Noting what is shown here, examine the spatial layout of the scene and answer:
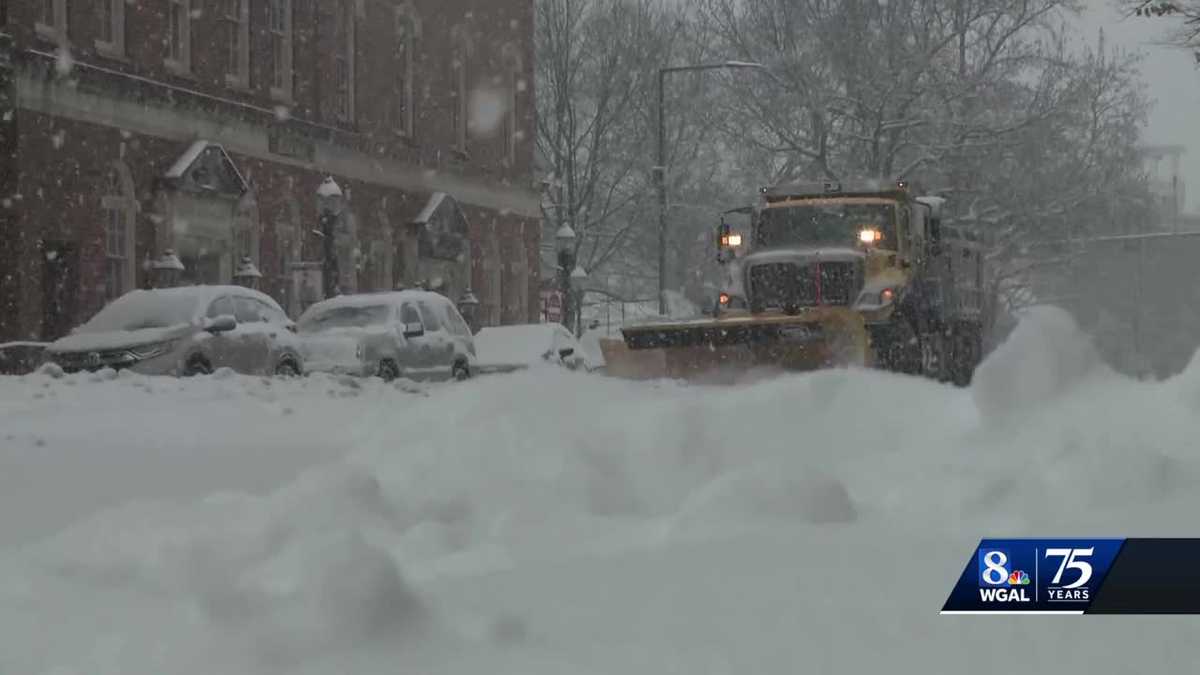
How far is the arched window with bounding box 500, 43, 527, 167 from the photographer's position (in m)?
42.1

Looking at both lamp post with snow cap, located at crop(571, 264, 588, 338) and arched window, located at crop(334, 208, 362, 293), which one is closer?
arched window, located at crop(334, 208, 362, 293)

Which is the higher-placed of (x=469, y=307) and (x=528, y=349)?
(x=469, y=307)

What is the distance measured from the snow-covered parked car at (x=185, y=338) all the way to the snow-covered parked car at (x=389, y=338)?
19.9 inches

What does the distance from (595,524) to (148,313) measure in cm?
1278

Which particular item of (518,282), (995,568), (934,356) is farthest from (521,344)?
(995,568)

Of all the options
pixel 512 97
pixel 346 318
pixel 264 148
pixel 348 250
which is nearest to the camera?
pixel 346 318

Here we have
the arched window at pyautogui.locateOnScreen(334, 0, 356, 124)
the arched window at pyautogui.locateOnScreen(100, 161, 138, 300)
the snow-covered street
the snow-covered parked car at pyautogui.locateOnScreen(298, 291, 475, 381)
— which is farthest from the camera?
the arched window at pyautogui.locateOnScreen(334, 0, 356, 124)

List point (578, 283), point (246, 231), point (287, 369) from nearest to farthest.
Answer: point (287, 369), point (246, 231), point (578, 283)

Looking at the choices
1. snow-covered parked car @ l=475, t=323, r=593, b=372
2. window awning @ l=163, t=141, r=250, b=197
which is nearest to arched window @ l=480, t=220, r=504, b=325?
window awning @ l=163, t=141, r=250, b=197

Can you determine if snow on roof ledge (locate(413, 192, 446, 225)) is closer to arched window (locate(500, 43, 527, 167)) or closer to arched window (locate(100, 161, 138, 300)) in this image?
arched window (locate(500, 43, 527, 167))

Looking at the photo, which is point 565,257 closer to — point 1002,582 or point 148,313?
point 148,313

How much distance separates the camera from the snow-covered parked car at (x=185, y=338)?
17953 millimetres

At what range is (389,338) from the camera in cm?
2003

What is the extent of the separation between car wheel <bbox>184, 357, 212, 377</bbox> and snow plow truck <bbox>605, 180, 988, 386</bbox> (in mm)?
4759
